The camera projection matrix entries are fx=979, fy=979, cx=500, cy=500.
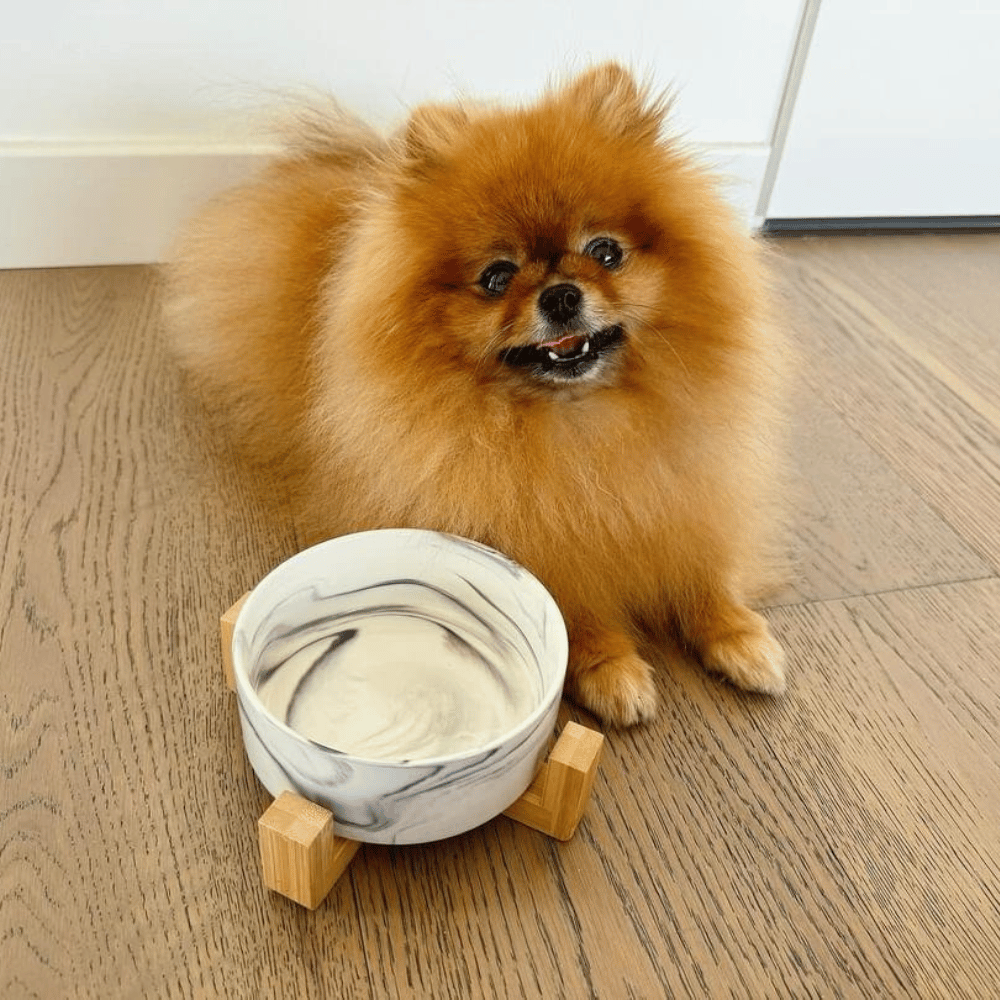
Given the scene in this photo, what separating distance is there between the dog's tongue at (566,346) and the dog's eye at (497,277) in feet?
0.26

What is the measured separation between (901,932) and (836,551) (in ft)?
2.06

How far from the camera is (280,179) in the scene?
163 centimetres

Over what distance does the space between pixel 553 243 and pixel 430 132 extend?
0.20m

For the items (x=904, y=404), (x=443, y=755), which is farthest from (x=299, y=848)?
(x=904, y=404)

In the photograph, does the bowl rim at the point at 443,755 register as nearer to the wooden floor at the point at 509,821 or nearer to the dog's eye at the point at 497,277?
the wooden floor at the point at 509,821

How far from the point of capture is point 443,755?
1011 millimetres

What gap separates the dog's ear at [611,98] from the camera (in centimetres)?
111

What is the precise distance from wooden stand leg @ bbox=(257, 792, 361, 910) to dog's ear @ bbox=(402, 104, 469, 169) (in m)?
0.70

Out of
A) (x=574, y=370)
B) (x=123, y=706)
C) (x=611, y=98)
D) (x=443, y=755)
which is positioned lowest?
(x=123, y=706)

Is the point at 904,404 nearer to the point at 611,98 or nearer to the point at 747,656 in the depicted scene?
the point at 747,656

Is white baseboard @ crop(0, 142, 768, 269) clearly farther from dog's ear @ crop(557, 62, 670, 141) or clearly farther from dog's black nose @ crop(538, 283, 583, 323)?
dog's black nose @ crop(538, 283, 583, 323)

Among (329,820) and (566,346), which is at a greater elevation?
(566,346)

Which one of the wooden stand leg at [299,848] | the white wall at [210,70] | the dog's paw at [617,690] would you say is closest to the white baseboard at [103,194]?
the white wall at [210,70]

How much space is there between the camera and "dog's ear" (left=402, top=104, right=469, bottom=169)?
110cm
